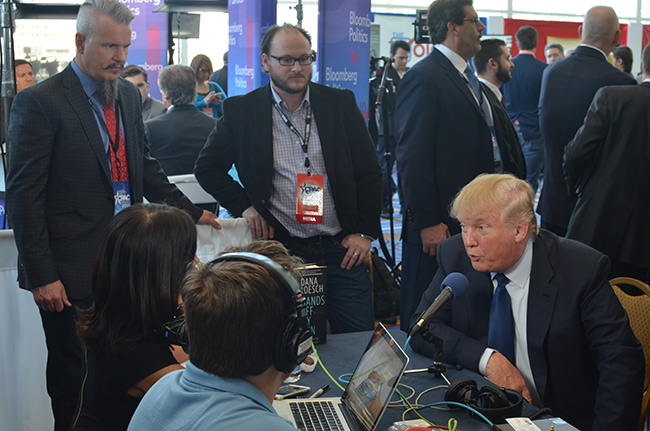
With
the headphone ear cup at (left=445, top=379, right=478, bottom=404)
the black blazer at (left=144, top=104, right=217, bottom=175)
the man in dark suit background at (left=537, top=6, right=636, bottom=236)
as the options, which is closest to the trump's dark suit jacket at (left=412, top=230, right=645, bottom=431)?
the headphone ear cup at (left=445, top=379, right=478, bottom=404)

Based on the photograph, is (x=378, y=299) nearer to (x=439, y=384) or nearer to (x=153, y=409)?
(x=439, y=384)

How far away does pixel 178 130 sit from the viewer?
4418mm

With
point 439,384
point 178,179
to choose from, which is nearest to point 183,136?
point 178,179

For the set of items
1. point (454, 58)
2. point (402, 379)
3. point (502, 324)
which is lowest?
point (402, 379)

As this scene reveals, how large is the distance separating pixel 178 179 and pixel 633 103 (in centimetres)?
249

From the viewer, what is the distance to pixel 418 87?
3207mm

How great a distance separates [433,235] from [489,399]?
154 centimetres

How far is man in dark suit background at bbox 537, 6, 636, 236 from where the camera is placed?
3.85m

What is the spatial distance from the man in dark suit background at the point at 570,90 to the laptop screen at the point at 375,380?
100 inches

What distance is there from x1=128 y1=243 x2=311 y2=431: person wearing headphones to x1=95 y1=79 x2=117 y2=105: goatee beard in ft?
5.34

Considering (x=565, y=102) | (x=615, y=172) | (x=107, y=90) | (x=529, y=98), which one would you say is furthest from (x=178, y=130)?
(x=529, y=98)

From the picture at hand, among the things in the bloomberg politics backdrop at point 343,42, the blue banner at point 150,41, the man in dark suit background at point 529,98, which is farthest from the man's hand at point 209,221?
the blue banner at point 150,41

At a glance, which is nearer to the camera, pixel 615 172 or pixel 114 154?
pixel 114 154

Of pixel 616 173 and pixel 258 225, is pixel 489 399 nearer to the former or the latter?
pixel 258 225
